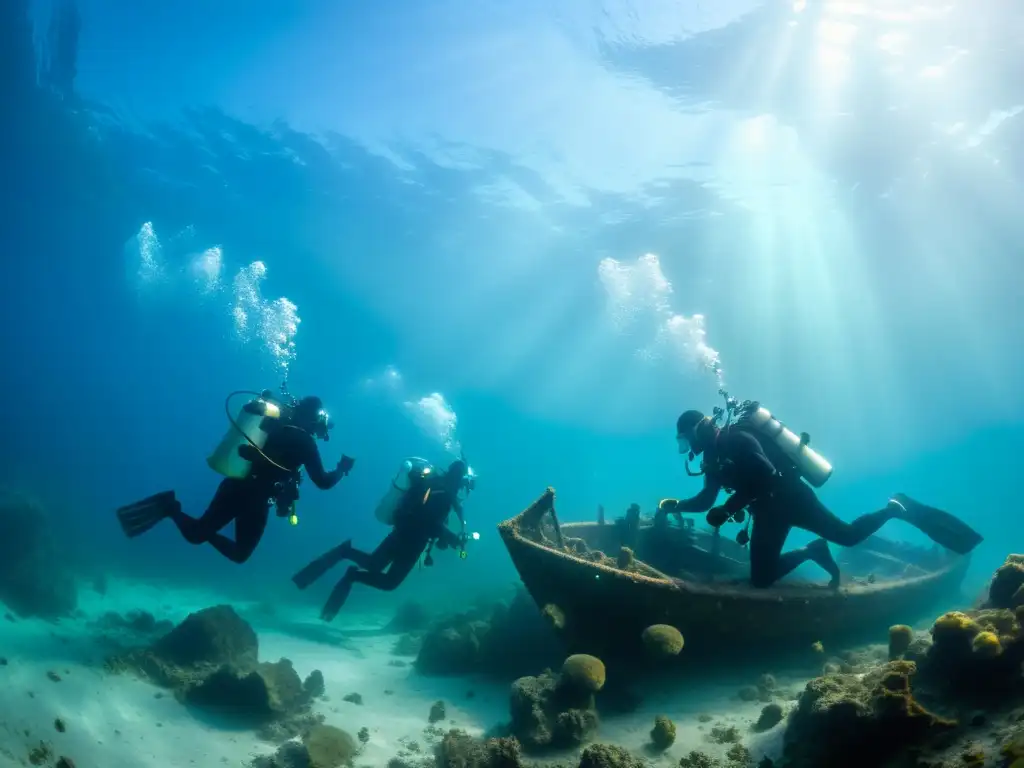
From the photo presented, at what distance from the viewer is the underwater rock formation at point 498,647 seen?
9305 millimetres

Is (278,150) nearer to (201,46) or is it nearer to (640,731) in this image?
(201,46)

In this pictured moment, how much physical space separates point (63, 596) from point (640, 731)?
1714cm

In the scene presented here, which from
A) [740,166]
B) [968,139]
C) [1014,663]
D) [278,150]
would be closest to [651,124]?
[740,166]

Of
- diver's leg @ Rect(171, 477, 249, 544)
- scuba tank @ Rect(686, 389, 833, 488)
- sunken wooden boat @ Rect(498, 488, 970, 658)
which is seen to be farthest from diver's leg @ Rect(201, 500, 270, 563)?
scuba tank @ Rect(686, 389, 833, 488)

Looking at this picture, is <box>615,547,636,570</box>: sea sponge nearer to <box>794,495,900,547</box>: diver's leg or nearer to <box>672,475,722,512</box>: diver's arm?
<box>672,475,722,512</box>: diver's arm

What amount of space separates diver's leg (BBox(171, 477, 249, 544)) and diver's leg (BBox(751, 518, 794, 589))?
7.16 metres

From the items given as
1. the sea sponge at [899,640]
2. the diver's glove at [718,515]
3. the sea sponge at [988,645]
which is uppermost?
the diver's glove at [718,515]

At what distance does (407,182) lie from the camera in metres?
31.2

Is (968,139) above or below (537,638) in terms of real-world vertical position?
above

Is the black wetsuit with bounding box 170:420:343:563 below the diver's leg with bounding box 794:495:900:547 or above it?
below

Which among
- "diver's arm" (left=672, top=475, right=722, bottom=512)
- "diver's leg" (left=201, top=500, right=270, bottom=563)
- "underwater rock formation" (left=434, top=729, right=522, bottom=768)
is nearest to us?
"underwater rock formation" (left=434, top=729, right=522, bottom=768)

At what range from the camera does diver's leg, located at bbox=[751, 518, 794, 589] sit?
7039mm

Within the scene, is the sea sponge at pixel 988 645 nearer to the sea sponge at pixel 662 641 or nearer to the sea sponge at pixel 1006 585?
the sea sponge at pixel 1006 585

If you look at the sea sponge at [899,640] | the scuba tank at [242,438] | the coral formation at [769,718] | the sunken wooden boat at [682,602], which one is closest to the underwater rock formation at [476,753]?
the sunken wooden boat at [682,602]
